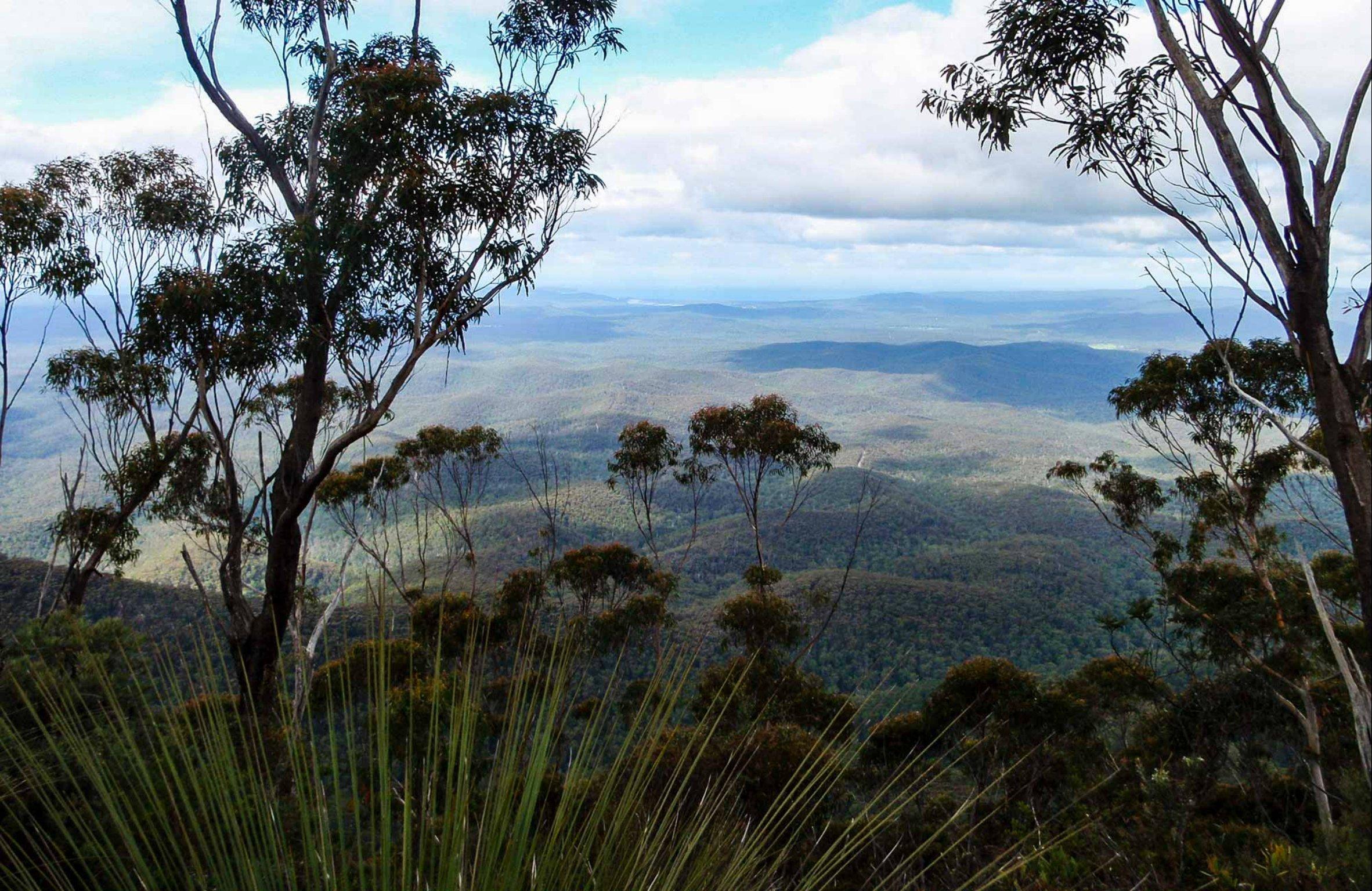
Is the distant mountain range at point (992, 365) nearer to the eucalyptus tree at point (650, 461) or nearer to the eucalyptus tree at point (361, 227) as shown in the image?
the eucalyptus tree at point (650, 461)

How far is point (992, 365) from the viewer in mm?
130875

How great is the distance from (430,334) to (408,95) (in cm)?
179

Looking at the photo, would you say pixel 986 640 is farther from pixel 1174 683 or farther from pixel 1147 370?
pixel 1147 370

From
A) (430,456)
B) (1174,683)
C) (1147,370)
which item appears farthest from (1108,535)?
(430,456)

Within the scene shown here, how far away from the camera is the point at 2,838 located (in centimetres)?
139

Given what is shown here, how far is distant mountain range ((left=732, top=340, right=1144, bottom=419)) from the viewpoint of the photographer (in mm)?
117562

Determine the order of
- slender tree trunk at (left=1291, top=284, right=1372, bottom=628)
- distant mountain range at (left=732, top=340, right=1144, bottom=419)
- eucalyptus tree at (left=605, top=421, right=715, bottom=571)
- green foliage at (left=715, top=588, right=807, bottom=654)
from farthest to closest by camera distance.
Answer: distant mountain range at (left=732, top=340, right=1144, bottom=419)
eucalyptus tree at (left=605, top=421, right=715, bottom=571)
green foliage at (left=715, top=588, right=807, bottom=654)
slender tree trunk at (left=1291, top=284, right=1372, bottom=628)

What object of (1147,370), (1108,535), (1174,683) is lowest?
(1108,535)

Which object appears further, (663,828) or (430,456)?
(430,456)

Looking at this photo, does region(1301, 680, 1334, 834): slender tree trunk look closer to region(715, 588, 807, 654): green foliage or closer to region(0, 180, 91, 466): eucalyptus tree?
region(715, 588, 807, 654): green foliage

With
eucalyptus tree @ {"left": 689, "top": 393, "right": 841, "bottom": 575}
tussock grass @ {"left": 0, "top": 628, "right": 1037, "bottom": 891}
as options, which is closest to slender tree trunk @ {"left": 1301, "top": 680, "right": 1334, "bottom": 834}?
eucalyptus tree @ {"left": 689, "top": 393, "right": 841, "bottom": 575}

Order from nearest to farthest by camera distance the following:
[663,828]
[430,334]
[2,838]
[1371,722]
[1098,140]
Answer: [663,828] → [2,838] → [1371,722] → [1098,140] → [430,334]

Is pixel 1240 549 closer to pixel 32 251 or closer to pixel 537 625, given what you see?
pixel 537 625

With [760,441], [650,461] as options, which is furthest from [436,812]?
[650,461]
